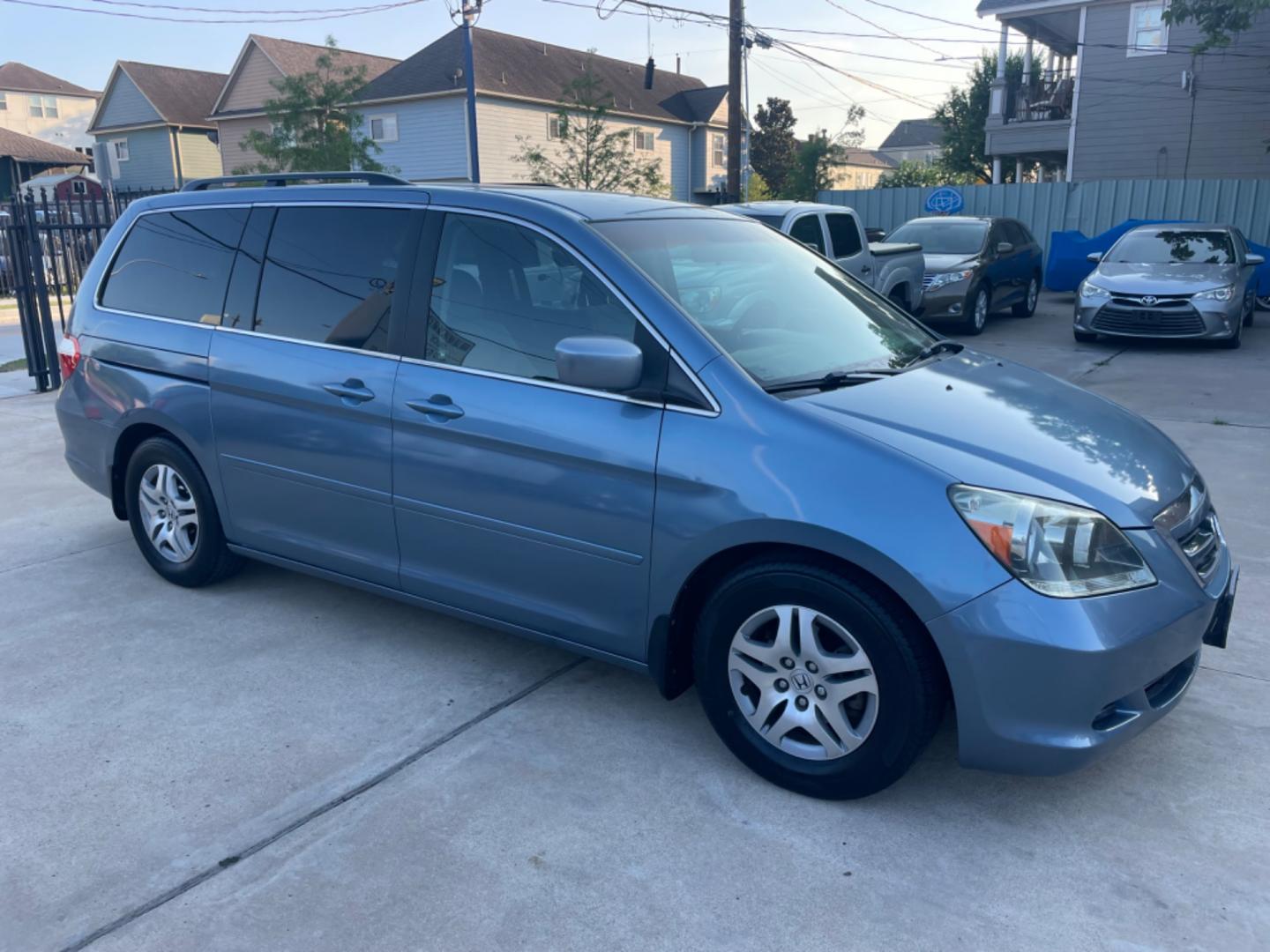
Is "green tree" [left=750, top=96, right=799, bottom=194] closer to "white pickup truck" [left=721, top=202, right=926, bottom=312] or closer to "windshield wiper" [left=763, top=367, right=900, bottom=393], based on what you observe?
"white pickup truck" [left=721, top=202, right=926, bottom=312]

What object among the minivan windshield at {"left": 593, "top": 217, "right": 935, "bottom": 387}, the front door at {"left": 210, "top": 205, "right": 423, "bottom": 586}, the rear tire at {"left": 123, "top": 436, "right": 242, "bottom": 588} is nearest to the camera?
the minivan windshield at {"left": 593, "top": 217, "right": 935, "bottom": 387}

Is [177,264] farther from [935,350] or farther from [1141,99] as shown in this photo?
[1141,99]

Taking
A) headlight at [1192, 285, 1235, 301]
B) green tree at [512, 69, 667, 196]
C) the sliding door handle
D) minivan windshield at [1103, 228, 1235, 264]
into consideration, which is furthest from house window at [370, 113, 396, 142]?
the sliding door handle

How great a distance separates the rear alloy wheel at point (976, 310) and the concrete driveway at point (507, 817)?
9.81m

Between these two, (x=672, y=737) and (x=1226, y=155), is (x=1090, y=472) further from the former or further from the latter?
(x=1226, y=155)

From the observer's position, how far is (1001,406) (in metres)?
3.42

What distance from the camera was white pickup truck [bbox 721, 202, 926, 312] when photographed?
1020cm

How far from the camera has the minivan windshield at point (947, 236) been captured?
47.0 ft

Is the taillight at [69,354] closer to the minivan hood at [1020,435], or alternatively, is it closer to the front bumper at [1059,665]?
the minivan hood at [1020,435]

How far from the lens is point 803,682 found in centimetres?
303

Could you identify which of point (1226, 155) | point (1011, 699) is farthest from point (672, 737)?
point (1226, 155)

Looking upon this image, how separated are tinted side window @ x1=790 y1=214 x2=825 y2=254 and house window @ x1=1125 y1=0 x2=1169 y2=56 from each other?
17234mm

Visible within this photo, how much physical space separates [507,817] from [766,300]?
6.65ft

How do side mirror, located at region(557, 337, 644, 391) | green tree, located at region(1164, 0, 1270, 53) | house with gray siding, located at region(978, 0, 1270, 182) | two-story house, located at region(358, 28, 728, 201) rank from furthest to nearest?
two-story house, located at region(358, 28, 728, 201), house with gray siding, located at region(978, 0, 1270, 182), green tree, located at region(1164, 0, 1270, 53), side mirror, located at region(557, 337, 644, 391)
